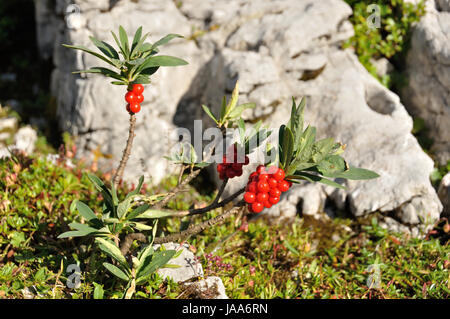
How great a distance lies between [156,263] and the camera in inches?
135

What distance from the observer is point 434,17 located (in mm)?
6766

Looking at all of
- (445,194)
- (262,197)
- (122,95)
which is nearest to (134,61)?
(262,197)

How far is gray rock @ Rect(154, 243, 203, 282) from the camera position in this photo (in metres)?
4.13

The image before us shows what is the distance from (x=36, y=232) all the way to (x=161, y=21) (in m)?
4.47

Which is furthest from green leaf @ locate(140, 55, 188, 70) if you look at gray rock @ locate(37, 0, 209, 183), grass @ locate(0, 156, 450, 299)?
gray rock @ locate(37, 0, 209, 183)

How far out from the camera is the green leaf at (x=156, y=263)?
11.1ft

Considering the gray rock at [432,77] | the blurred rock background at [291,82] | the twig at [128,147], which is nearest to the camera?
the twig at [128,147]

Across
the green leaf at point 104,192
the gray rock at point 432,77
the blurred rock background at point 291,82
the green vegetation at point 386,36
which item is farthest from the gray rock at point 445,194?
the green leaf at point 104,192

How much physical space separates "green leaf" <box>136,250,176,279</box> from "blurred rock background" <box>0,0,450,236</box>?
2.70 meters

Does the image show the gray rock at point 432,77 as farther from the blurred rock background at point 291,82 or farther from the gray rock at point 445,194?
the gray rock at point 445,194

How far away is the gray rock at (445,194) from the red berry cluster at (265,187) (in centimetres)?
354
